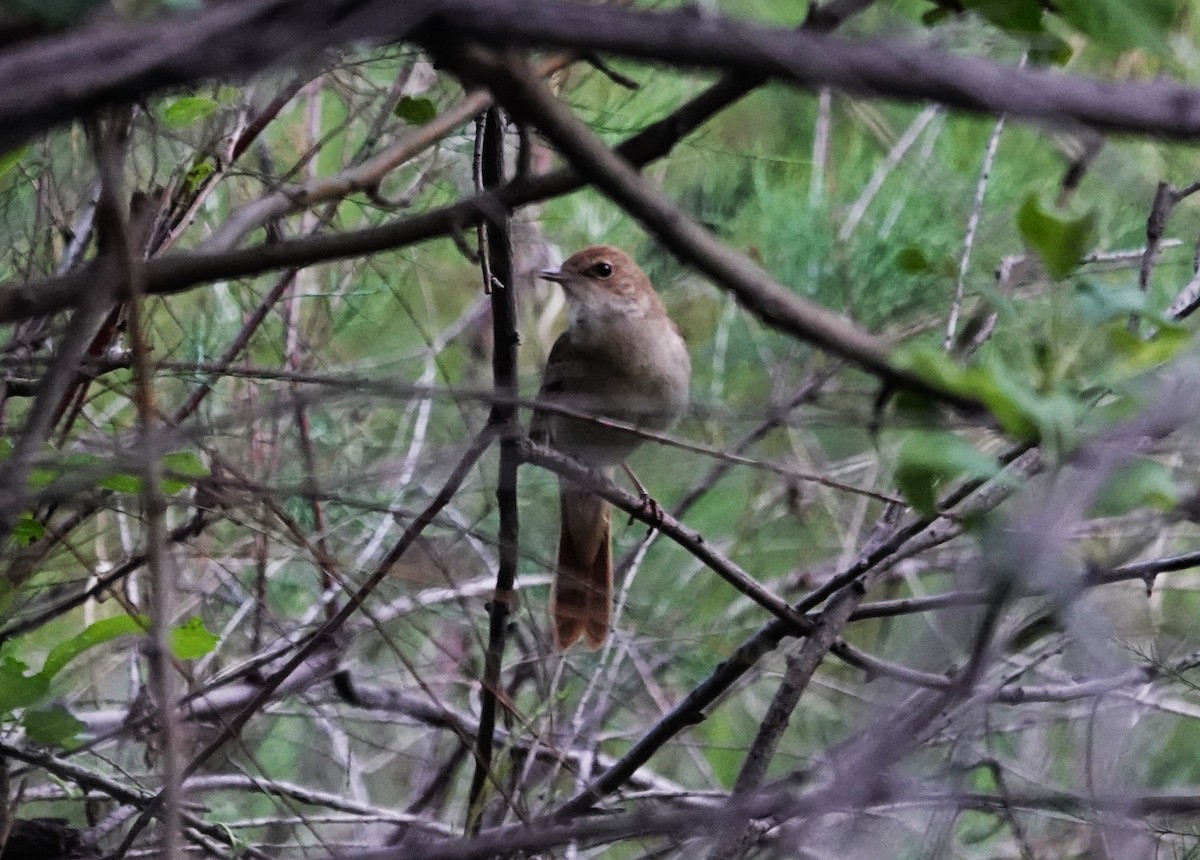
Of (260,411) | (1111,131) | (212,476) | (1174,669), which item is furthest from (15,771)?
(1111,131)

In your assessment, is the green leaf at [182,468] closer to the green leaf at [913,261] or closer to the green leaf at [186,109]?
the green leaf at [186,109]

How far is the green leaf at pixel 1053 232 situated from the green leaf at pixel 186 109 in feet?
3.25

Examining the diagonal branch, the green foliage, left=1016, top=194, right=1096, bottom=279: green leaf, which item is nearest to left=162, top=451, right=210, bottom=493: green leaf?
the green foliage

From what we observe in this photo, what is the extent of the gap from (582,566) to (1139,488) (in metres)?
2.37

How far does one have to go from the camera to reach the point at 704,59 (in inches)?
31.1

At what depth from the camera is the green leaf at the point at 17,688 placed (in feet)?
4.90

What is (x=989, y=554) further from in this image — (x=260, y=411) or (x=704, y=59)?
(x=260, y=411)

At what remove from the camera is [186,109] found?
4.97 ft

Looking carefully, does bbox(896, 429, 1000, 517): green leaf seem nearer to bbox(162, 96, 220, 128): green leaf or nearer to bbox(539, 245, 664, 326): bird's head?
bbox(162, 96, 220, 128): green leaf

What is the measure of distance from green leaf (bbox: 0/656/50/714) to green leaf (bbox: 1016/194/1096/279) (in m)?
1.17

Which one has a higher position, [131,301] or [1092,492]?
[131,301]

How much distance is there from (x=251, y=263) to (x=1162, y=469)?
729mm

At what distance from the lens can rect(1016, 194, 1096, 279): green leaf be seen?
880 millimetres

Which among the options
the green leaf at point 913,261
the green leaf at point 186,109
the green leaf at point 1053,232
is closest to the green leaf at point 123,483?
the green leaf at point 186,109
